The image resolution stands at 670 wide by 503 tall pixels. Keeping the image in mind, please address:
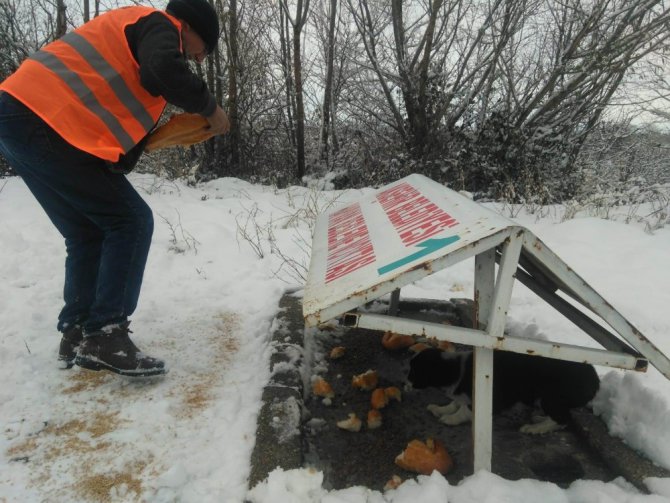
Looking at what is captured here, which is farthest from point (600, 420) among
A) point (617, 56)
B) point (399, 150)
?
point (399, 150)

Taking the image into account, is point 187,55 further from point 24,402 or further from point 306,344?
point 24,402

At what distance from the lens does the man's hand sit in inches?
91.0

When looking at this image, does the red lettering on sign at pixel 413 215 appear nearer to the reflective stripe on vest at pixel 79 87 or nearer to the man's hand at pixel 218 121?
the man's hand at pixel 218 121

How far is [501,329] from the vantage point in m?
1.61

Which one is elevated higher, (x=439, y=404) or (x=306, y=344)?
(x=306, y=344)

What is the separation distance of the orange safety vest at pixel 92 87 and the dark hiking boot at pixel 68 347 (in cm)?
98

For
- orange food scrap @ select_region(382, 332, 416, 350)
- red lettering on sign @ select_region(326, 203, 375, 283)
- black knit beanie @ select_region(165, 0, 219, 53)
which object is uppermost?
black knit beanie @ select_region(165, 0, 219, 53)

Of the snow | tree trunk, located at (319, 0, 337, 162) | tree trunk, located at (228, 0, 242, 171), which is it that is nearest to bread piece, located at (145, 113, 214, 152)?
the snow

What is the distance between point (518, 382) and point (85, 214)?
2.15 metres

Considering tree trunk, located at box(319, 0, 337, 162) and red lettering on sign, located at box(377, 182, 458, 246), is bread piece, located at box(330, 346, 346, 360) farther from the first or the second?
tree trunk, located at box(319, 0, 337, 162)

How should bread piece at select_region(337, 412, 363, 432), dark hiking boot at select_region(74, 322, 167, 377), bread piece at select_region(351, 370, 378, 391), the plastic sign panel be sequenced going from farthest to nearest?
bread piece at select_region(351, 370, 378, 391), dark hiking boot at select_region(74, 322, 167, 377), bread piece at select_region(337, 412, 363, 432), the plastic sign panel

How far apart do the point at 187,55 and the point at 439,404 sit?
209cm

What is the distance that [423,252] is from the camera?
5.09 feet

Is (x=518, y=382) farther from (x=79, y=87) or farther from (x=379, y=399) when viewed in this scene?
(x=79, y=87)
